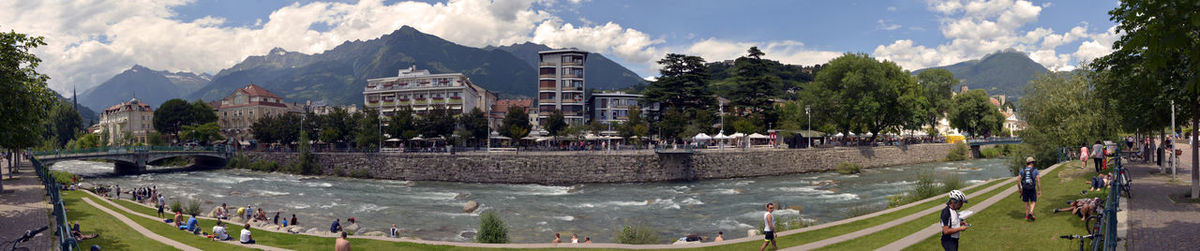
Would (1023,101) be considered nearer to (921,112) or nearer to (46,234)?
(921,112)

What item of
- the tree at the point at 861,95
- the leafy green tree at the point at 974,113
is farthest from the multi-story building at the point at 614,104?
the leafy green tree at the point at 974,113

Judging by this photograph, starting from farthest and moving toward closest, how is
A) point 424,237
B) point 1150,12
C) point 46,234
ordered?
point 424,237 → point 46,234 → point 1150,12

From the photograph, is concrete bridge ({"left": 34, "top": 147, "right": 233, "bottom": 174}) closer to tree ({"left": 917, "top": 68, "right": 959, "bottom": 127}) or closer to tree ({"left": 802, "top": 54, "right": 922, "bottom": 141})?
tree ({"left": 802, "top": 54, "right": 922, "bottom": 141})

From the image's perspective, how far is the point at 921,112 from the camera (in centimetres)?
7138

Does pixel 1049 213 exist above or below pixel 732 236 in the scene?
above

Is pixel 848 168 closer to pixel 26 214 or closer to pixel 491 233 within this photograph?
pixel 491 233

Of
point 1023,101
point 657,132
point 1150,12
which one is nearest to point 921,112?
point 657,132

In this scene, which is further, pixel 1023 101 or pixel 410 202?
pixel 410 202

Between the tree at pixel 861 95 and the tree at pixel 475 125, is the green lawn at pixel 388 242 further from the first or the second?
the tree at pixel 475 125

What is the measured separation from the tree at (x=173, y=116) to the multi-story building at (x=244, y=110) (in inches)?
336

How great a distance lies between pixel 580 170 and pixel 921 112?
47.6 metres

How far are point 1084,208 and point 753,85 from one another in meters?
62.6

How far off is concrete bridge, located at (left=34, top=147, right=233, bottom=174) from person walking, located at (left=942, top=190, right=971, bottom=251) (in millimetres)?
76207

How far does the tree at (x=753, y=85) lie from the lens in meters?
73.4
